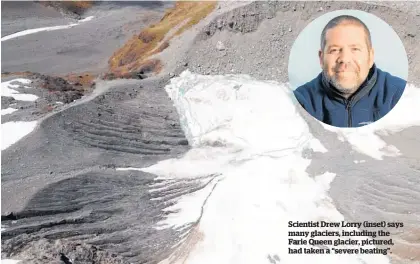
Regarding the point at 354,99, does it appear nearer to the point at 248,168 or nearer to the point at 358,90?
the point at 358,90

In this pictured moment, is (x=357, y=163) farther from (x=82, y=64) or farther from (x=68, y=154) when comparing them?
(x=82, y=64)

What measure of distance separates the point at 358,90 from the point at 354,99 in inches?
12.9

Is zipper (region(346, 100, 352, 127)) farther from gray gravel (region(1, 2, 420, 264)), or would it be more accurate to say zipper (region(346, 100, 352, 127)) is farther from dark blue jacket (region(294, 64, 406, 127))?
gray gravel (region(1, 2, 420, 264))

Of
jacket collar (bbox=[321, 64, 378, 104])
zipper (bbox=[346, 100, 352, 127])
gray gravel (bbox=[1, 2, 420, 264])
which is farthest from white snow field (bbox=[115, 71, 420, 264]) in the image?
jacket collar (bbox=[321, 64, 378, 104])

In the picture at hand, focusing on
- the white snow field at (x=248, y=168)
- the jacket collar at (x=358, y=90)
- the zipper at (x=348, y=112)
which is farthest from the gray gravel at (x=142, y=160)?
the jacket collar at (x=358, y=90)

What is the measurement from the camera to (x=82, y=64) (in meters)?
41.2

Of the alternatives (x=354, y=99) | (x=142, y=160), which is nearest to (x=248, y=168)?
(x=142, y=160)

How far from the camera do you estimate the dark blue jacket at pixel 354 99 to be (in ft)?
39.8

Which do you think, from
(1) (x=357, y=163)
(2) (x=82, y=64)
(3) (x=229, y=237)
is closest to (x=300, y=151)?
(1) (x=357, y=163)

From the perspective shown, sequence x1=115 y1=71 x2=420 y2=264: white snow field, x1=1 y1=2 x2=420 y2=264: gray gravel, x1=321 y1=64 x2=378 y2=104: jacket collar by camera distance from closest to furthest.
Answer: x1=321 y1=64 x2=378 y2=104: jacket collar, x1=115 y1=71 x2=420 y2=264: white snow field, x1=1 y1=2 x2=420 y2=264: gray gravel

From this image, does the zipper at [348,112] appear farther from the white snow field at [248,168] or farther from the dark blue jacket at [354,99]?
the white snow field at [248,168]

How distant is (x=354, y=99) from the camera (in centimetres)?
1225

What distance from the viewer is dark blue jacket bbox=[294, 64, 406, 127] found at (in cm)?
1214

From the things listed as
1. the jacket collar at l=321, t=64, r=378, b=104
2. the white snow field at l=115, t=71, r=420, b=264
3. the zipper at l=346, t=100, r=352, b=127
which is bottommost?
the white snow field at l=115, t=71, r=420, b=264
